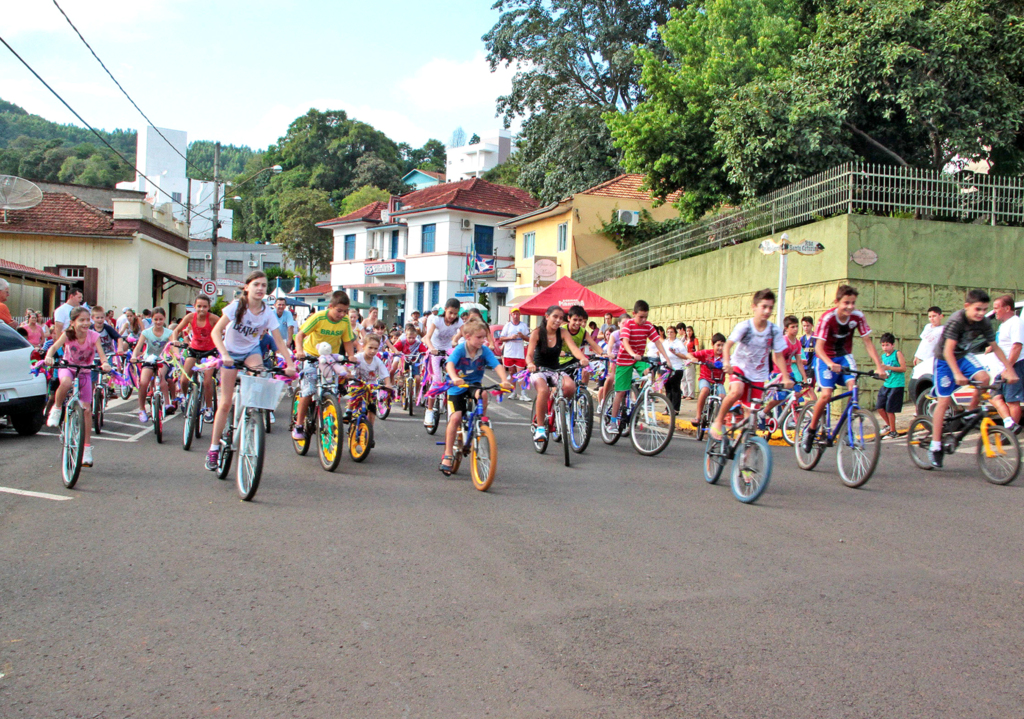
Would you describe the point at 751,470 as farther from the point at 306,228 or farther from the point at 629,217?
the point at 306,228

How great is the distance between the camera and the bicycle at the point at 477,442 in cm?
853

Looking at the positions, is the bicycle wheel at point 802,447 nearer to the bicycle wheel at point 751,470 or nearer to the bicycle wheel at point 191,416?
the bicycle wheel at point 751,470

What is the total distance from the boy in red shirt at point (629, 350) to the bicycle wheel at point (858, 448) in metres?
3.41

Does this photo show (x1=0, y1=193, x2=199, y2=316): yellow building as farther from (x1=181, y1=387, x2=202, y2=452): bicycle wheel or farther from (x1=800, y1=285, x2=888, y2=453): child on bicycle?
(x1=800, y1=285, x2=888, y2=453): child on bicycle

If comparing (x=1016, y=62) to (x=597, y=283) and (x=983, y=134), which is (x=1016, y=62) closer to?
(x=983, y=134)

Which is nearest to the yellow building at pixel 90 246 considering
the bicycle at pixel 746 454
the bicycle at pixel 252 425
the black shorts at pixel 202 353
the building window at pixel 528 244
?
the building window at pixel 528 244

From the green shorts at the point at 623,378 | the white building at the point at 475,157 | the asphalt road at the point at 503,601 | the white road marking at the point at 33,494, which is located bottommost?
the asphalt road at the point at 503,601

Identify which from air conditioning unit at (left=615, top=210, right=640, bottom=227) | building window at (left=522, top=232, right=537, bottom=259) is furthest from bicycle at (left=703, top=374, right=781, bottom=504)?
building window at (left=522, top=232, right=537, bottom=259)

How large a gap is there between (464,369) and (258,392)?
231 cm

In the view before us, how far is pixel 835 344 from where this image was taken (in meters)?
10.0

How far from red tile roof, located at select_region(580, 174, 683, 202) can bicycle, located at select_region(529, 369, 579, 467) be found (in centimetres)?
2853

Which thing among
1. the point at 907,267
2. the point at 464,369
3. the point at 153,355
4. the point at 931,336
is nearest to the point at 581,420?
the point at 464,369

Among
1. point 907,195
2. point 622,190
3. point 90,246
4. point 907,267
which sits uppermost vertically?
point 622,190

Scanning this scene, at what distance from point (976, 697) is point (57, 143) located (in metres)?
108
